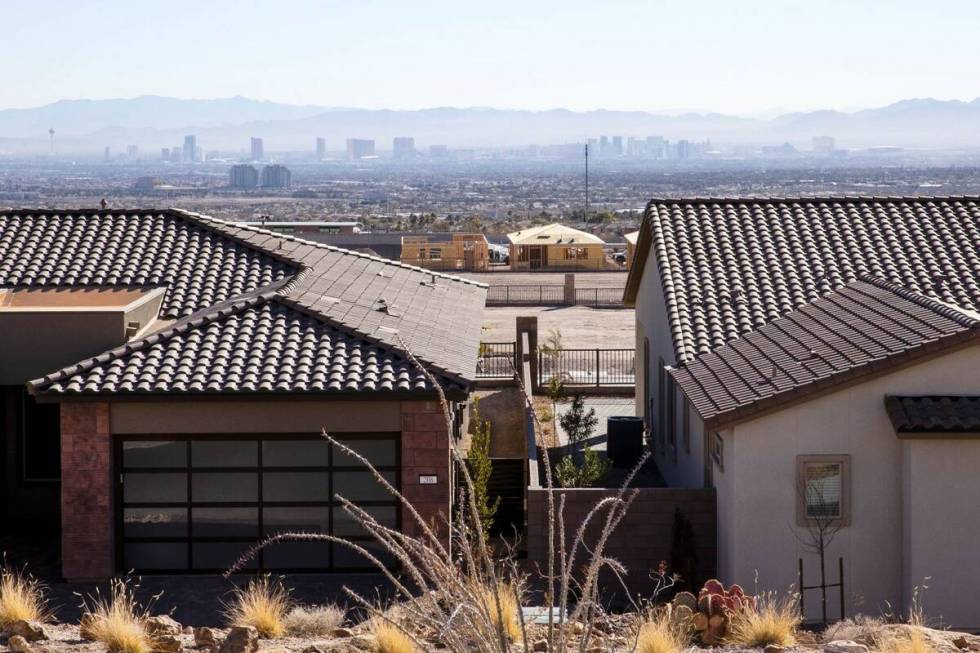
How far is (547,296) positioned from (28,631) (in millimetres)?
53145

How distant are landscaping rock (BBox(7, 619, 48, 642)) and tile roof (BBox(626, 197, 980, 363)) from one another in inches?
400

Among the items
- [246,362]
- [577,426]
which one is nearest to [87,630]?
[246,362]

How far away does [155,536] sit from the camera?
1850 centimetres

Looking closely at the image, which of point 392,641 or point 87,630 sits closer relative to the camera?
point 392,641

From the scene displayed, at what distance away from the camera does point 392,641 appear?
37.5 ft

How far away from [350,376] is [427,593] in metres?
9.36

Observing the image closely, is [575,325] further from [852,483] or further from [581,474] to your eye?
[852,483]

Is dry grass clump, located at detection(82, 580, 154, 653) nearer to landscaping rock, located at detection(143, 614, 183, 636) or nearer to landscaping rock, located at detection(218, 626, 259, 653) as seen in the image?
landscaping rock, located at detection(143, 614, 183, 636)

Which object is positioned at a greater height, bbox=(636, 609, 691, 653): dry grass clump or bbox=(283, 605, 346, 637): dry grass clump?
bbox=(636, 609, 691, 653): dry grass clump

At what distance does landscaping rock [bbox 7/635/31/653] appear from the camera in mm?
11828

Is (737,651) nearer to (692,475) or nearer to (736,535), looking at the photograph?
(736,535)

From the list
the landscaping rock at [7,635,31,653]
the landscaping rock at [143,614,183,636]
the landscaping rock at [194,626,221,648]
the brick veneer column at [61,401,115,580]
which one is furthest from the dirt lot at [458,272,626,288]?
the landscaping rock at [7,635,31,653]

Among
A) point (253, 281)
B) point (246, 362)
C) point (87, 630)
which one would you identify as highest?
point (253, 281)

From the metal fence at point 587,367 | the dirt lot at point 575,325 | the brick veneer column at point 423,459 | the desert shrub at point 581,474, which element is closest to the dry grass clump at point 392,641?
the brick veneer column at point 423,459
